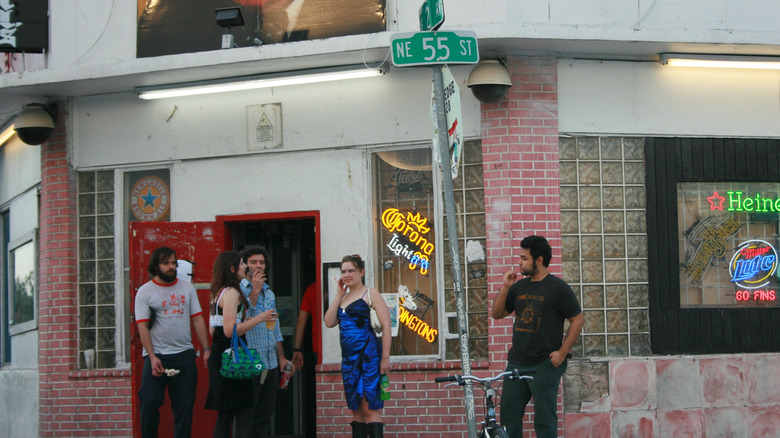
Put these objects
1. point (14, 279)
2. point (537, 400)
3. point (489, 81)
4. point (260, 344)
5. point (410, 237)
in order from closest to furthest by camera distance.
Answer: point (537, 400)
point (260, 344)
point (489, 81)
point (410, 237)
point (14, 279)

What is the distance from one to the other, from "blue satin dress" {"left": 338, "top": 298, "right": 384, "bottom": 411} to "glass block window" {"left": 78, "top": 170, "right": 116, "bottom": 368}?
139 inches

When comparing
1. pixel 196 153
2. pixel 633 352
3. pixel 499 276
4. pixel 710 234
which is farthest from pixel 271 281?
pixel 710 234

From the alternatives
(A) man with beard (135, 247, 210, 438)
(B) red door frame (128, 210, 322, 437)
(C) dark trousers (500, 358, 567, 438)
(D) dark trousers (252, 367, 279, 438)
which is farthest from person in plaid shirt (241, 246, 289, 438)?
(C) dark trousers (500, 358, 567, 438)

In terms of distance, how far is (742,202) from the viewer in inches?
376

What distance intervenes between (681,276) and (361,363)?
356 centimetres

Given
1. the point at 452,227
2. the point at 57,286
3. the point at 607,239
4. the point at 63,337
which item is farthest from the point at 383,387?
the point at 57,286

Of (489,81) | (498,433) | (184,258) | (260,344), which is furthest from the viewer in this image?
(184,258)

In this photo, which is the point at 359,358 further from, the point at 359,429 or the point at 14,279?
the point at 14,279

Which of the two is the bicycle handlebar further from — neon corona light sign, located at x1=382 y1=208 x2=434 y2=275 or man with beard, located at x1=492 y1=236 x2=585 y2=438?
neon corona light sign, located at x1=382 y1=208 x2=434 y2=275

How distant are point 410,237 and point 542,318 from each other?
2633 millimetres

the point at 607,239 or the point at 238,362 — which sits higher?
the point at 607,239

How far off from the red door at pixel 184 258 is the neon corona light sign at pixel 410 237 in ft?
5.99

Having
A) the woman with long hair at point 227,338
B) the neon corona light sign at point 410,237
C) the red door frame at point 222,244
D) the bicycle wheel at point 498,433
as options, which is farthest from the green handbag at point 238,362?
the bicycle wheel at point 498,433

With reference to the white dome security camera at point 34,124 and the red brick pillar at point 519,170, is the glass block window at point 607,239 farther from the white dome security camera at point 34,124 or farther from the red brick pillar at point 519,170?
the white dome security camera at point 34,124
